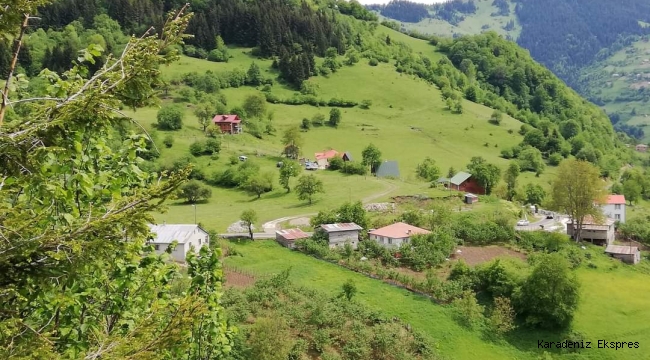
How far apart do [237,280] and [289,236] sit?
1085 cm

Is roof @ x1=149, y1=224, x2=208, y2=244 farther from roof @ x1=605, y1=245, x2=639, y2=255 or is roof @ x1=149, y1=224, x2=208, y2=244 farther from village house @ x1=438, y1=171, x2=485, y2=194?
village house @ x1=438, y1=171, x2=485, y2=194

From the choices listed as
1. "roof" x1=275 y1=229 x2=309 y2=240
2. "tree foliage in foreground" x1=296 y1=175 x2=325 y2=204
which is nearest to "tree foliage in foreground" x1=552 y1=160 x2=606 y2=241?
"tree foliage in foreground" x1=296 y1=175 x2=325 y2=204

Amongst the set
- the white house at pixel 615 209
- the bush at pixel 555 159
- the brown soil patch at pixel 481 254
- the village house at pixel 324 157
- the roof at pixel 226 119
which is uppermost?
the roof at pixel 226 119

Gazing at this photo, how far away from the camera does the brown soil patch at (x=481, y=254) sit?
51.6m

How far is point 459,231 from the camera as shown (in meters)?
56.9

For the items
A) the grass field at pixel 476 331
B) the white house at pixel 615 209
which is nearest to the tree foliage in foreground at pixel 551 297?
the grass field at pixel 476 331

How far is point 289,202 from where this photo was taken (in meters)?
67.0

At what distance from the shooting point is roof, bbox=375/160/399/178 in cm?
8719

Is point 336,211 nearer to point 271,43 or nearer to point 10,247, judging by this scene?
point 10,247

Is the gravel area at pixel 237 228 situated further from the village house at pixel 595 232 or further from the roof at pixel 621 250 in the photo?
the roof at pixel 621 250

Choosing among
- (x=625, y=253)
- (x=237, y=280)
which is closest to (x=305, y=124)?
(x=625, y=253)

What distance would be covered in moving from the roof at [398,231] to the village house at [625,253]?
21.4 meters

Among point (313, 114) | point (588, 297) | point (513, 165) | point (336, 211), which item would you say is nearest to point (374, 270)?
point (336, 211)

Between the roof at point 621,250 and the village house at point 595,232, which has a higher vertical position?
the village house at point 595,232
